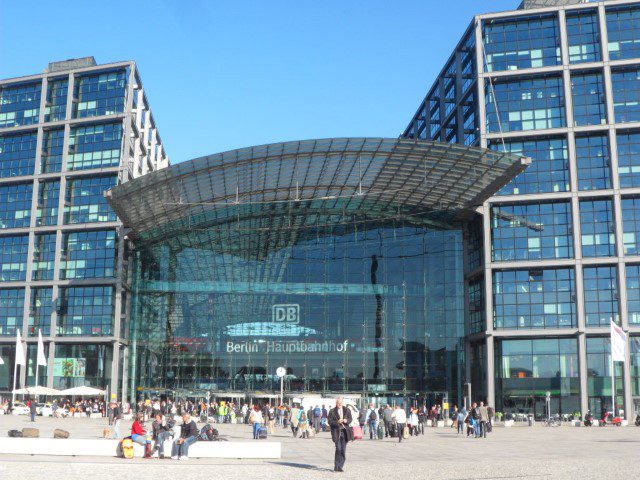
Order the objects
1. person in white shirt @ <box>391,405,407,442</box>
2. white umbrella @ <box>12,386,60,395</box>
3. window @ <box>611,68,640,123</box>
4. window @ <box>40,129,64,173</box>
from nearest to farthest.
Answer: person in white shirt @ <box>391,405,407,442</box> < window @ <box>611,68,640,123</box> < white umbrella @ <box>12,386,60,395</box> < window @ <box>40,129,64,173</box>

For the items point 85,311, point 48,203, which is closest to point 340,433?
point 85,311

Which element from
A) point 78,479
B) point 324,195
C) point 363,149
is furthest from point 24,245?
point 78,479

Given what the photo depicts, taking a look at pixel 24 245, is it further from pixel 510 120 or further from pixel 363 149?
pixel 510 120

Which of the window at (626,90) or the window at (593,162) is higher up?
the window at (626,90)

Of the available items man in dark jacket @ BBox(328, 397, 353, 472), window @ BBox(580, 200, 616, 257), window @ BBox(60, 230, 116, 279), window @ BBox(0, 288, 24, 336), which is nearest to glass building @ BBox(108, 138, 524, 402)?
window @ BBox(60, 230, 116, 279)

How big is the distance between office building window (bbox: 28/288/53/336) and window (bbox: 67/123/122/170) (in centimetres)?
1075

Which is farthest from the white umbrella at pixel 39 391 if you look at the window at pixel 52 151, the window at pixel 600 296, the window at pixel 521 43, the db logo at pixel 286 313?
the window at pixel 521 43

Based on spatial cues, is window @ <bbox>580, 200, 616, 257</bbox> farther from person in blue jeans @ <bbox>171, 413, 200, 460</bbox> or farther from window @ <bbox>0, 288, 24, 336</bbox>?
window @ <bbox>0, 288, 24, 336</bbox>

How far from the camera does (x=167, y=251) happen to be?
67000 millimetres

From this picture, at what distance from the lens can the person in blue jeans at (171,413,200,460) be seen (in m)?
21.0

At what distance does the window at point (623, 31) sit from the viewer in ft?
193

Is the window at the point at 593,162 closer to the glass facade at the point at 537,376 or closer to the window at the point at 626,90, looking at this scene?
the window at the point at 626,90

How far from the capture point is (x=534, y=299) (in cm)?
5794

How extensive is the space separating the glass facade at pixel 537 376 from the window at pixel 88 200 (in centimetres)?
3369
